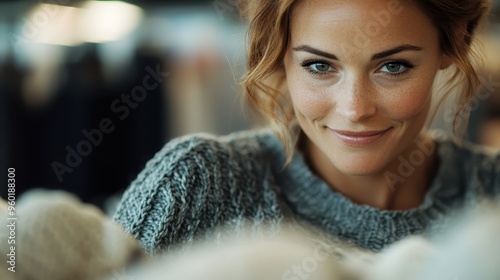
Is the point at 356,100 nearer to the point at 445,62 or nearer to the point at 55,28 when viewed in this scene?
the point at 445,62

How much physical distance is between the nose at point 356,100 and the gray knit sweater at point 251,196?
0.09 metres

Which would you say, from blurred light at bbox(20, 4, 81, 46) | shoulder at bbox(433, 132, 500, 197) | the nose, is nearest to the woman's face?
the nose

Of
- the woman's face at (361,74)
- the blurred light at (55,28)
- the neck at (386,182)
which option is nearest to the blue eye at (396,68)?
the woman's face at (361,74)

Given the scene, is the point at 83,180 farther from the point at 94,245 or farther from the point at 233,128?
the point at 94,245

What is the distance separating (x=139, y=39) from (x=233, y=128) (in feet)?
0.87

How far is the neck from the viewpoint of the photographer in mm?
569

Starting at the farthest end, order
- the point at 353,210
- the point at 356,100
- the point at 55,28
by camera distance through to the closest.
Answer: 1. the point at 55,28
2. the point at 353,210
3. the point at 356,100

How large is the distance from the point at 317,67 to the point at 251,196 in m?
0.12

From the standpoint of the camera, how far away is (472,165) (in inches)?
24.7

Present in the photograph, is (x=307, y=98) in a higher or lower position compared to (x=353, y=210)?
higher

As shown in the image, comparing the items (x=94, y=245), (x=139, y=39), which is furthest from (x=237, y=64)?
(x=139, y=39)

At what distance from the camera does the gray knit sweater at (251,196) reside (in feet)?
1.53

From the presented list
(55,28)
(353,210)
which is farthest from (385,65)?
(55,28)

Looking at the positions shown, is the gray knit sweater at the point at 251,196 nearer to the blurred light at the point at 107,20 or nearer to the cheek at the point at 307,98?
the cheek at the point at 307,98
